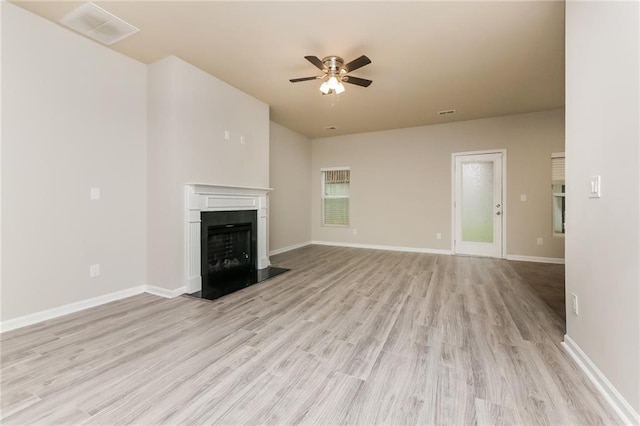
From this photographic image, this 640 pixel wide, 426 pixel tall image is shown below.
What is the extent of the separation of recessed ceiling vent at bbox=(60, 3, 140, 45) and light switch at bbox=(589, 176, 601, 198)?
3.89 metres

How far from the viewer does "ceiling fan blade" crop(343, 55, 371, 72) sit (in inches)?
104

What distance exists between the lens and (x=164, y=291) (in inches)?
122

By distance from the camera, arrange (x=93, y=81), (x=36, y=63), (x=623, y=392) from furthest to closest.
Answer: (x=93, y=81) → (x=36, y=63) → (x=623, y=392)

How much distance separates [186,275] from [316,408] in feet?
7.87

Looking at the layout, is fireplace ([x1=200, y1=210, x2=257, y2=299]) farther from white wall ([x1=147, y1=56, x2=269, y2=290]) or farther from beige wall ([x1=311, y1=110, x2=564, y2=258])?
beige wall ([x1=311, y1=110, x2=564, y2=258])

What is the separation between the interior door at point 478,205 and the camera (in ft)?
17.1

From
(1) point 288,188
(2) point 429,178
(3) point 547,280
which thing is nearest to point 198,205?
(1) point 288,188

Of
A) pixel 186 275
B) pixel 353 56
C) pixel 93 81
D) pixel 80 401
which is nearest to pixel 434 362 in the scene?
Answer: pixel 80 401

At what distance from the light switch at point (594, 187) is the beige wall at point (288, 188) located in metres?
4.74

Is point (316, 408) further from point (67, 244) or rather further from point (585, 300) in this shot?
point (67, 244)

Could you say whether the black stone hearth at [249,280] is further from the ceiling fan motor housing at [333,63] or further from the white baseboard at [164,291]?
the ceiling fan motor housing at [333,63]

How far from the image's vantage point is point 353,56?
9.92 ft

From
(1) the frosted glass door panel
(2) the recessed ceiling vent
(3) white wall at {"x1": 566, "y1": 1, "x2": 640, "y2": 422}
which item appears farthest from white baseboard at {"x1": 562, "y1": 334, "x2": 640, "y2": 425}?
(2) the recessed ceiling vent

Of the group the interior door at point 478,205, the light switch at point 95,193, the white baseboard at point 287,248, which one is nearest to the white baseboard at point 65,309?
the light switch at point 95,193
